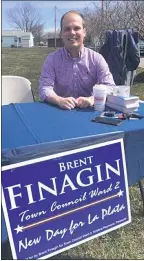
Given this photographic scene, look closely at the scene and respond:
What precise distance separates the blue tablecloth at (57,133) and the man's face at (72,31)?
0.52 m

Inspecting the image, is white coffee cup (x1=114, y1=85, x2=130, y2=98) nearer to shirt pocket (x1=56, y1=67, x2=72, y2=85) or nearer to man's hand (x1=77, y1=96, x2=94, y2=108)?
man's hand (x1=77, y1=96, x2=94, y2=108)

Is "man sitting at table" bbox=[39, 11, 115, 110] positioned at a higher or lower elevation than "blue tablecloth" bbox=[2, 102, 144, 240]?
→ higher

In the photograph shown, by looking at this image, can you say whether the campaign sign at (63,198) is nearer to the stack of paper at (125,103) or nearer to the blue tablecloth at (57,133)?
the blue tablecloth at (57,133)

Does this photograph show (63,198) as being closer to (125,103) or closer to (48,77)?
(125,103)

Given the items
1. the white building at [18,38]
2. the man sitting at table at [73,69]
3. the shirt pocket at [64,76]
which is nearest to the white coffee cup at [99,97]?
the man sitting at table at [73,69]

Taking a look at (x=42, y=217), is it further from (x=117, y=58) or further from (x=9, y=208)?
(x=117, y=58)

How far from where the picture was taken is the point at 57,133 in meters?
1.45

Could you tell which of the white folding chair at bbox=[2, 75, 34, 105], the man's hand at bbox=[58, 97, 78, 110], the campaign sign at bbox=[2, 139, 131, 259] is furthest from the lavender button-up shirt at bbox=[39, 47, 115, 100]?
the campaign sign at bbox=[2, 139, 131, 259]

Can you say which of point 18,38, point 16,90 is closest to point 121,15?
point 16,90

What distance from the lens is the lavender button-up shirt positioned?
2.15 m

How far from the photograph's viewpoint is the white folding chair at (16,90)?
2.66m

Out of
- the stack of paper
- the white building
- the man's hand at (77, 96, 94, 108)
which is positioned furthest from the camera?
the white building

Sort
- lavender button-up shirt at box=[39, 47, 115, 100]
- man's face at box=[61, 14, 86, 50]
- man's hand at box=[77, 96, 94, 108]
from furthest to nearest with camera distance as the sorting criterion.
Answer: lavender button-up shirt at box=[39, 47, 115, 100], man's face at box=[61, 14, 86, 50], man's hand at box=[77, 96, 94, 108]

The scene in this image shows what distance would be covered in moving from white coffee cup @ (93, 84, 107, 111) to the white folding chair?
0.98m
